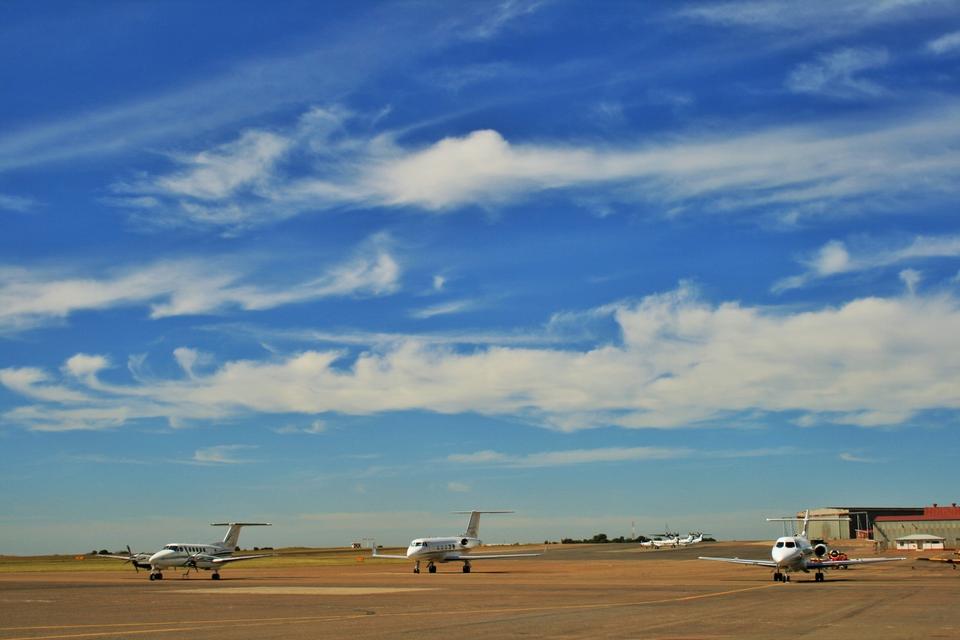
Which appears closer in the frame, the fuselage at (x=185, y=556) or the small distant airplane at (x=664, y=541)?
the fuselage at (x=185, y=556)

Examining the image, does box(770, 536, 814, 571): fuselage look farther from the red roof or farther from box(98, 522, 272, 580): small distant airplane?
the red roof

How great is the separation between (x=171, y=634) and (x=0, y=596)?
29.5 metres

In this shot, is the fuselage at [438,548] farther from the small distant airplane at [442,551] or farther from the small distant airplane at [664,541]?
the small distant airplane at [664,541]

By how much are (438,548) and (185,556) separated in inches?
829

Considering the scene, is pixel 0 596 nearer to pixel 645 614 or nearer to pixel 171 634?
pixel 171 634

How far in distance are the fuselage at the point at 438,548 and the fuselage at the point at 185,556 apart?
16.2m

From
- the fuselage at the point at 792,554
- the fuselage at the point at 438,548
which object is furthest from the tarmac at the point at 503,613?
the fuselage at the point at 438,548

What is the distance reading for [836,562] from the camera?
190ft

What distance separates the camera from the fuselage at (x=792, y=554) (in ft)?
185

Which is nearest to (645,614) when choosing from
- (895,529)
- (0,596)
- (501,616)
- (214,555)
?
(501,616)

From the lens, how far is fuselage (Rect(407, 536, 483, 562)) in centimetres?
8194

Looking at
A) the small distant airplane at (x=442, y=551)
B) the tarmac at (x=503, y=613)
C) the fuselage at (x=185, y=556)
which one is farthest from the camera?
the small distant airplane at (x=442, y=551)

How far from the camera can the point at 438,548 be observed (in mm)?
82875

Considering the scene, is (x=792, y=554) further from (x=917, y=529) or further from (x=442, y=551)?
(x=917, y=529)
